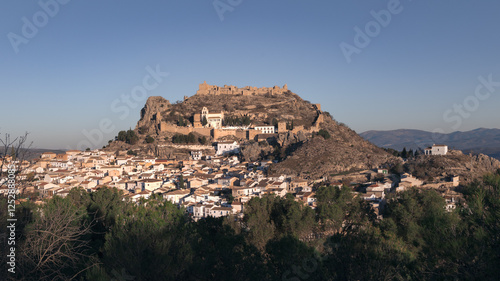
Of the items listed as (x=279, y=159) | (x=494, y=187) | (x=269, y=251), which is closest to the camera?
(x=494, y=187)

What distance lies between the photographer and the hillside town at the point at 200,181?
2759 centimetres

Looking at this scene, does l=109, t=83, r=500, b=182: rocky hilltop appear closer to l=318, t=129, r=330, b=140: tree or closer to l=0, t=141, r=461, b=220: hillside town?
l=318, t=129, r=330, b=140: tree

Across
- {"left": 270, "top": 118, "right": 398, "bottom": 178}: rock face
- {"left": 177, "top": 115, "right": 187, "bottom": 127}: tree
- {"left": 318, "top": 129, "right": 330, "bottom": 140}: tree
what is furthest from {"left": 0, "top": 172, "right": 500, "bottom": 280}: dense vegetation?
{"left": 177, "top": 115, "right": 187, "bottom": 127}: tree

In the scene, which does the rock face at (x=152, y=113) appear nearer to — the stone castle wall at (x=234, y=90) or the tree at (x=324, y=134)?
the stone castle wall at (x=234, y=90)

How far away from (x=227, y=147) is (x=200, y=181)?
19.1 metres

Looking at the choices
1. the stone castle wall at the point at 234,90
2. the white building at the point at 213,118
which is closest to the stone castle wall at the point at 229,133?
the white building at the point at 213,118

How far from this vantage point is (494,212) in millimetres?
5793

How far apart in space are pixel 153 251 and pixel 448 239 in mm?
6020

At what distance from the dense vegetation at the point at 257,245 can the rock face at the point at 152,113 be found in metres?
48.4

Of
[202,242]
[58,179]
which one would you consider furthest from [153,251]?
[58,179]

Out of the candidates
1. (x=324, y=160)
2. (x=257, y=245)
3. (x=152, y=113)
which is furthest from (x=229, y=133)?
(x=257, y=245)

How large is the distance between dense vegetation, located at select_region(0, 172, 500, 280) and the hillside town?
9.79m

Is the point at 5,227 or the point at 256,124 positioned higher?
the point at 256,124

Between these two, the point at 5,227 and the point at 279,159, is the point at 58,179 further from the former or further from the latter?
the point at 5,227
